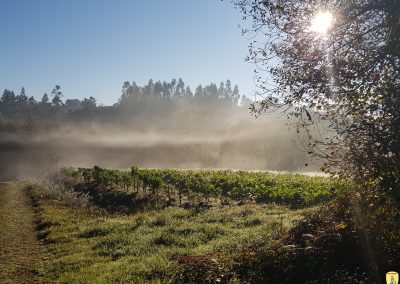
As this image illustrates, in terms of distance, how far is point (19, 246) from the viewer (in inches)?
691

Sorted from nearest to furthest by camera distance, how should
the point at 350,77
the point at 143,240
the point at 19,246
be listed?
1. the point at 350,77
2. the point at 143,240
3. the point at 19,246

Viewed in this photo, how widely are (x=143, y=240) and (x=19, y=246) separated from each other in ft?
18.7

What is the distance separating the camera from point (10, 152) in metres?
94.3

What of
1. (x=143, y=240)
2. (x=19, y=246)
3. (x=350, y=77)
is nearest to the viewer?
(x=350, y=77)

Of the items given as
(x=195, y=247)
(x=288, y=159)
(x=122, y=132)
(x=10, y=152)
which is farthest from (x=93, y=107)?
(x=195, y=247)

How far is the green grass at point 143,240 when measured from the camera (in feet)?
39.0

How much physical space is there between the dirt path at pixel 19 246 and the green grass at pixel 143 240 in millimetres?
585

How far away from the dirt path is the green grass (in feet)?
1.92

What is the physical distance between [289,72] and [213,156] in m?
97.4

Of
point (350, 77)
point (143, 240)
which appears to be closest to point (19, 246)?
point (143, 240)

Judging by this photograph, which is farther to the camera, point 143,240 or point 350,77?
point 143,240

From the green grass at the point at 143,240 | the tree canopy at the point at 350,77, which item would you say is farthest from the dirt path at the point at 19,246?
the tree canopy at the point at 350,77

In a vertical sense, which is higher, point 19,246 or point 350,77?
point 350,77

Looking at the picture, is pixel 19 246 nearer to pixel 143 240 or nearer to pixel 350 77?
pixel 143 240
